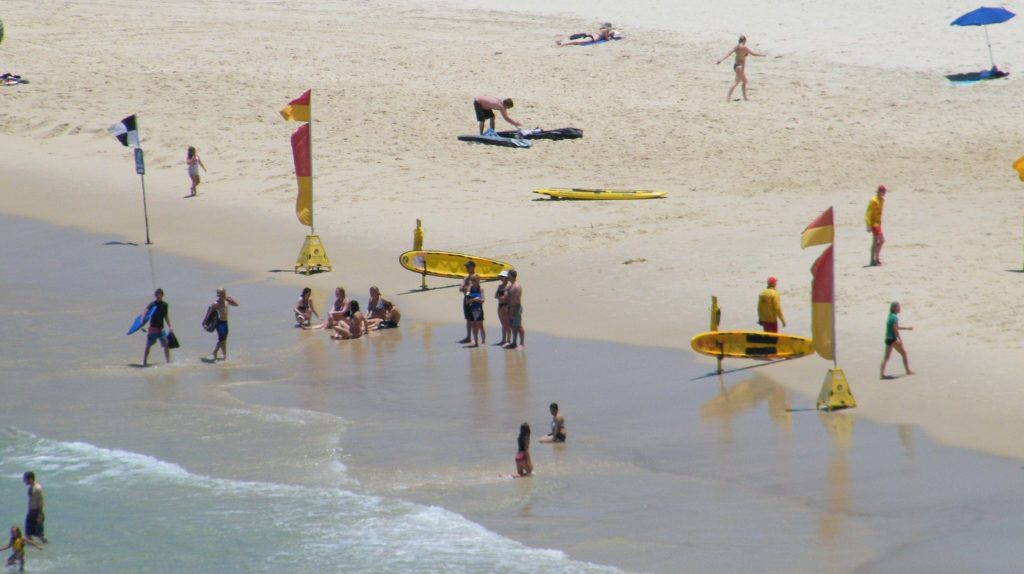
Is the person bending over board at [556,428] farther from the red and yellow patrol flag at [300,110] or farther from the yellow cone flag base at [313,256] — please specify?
the red and yellow patrol flag at [300,110]

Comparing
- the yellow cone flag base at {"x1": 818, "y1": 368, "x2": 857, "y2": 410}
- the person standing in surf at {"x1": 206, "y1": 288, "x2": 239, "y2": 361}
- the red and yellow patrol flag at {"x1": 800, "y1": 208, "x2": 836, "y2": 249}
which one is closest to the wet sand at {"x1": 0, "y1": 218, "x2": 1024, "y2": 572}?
the yellow cone flag base at {"x1": 818, "y1": 368, "x2": 857, "y2": 410}

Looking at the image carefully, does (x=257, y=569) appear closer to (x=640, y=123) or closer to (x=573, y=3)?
(x=640, y=123)

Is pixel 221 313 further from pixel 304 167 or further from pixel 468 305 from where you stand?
pixel 304 167

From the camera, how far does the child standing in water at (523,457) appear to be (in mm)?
14155

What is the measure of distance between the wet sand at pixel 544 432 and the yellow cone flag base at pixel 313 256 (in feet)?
3.67

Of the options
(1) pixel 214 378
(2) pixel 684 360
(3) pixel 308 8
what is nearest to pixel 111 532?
(1) pixel 214 378

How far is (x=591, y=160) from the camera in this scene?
28219 mm

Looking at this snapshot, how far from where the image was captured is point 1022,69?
31234 mm

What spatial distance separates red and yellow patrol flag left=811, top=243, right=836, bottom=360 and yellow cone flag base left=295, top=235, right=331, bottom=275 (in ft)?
32.6

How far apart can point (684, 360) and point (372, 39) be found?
2034 cm

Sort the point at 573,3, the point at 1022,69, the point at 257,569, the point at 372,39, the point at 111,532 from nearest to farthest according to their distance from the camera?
the point at 257,569
the point at 111,532
the point at 1022,69
the point at 372,39
the point at 573,3

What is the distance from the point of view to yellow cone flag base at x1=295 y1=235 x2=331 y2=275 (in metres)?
23.6

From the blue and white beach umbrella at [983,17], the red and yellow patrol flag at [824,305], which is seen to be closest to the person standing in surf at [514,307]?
the red and yellow patrol flag at [824,305]

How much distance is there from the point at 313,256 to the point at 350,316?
3464 mm
